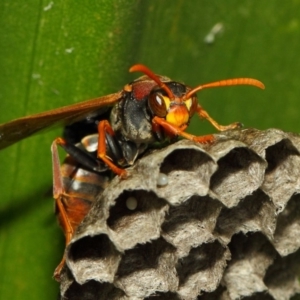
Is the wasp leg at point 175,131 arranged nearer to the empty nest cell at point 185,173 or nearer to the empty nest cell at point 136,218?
the empty nest cell at point 185,173

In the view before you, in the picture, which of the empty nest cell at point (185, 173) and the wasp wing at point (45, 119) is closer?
the empty nest cell at point (185, 173)

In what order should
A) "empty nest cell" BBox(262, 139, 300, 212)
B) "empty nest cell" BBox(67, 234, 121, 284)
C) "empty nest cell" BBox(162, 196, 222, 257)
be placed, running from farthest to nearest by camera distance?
"empty nest cell" BBox(262, 139, 300, 212)
"empty nest cell" BBox(162, 196, 222, 257)
"empty nest cell" BBox(67, 234, 121, 284)

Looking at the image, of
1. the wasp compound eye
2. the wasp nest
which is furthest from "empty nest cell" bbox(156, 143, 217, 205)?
A: the wasp compound eye

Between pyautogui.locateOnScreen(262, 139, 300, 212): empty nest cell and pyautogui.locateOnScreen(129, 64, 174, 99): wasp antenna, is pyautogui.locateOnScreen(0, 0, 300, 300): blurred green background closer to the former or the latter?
pyautogui.locateOnScreen(129, 64, 174, 99): wasp antenna

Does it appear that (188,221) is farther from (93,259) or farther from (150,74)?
(150,74)

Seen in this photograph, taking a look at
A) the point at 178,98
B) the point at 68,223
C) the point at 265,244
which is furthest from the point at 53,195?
the point at 265,244

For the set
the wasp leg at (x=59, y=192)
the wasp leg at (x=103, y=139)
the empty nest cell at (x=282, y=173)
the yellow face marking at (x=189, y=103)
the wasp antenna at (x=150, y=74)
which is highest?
the wasp antenna at (x=150, y=74)

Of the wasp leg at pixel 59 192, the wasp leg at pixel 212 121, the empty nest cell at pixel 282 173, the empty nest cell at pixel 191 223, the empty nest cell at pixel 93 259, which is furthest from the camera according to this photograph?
the wasp leg at pixel 212 121

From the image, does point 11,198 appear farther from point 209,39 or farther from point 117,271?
point 209,39

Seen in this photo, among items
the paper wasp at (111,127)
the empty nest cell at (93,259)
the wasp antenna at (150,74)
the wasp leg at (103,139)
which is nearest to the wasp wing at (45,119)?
the paper wasp at (111,127)
